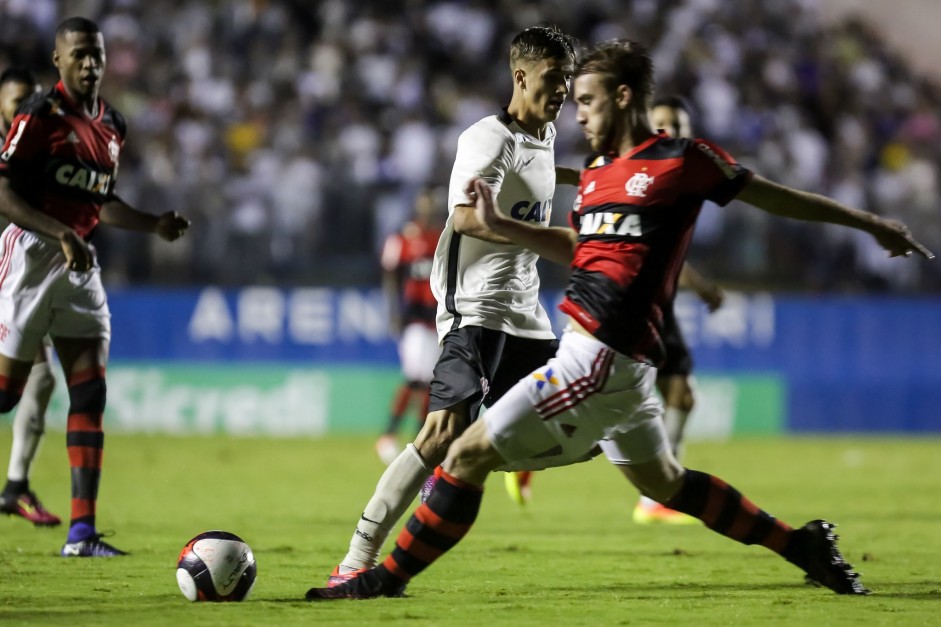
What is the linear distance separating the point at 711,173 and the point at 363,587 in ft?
7.22

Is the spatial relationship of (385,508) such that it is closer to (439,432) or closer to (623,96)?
(439,432)

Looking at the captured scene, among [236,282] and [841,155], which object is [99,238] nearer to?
[236,282]

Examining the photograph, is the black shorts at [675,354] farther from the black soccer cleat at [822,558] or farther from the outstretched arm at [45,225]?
the outstretched arm at [45,225]

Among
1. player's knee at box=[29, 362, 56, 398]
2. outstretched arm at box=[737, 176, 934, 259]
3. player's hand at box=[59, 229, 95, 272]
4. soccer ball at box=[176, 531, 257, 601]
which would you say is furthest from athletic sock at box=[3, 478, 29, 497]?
outstretched arm at box=[737, 176, 934, 259]

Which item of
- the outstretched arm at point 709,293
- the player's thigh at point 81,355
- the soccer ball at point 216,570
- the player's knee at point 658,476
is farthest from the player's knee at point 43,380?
the player's knee at point 658,476

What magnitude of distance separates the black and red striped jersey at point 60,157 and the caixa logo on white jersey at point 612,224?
3.15 meters

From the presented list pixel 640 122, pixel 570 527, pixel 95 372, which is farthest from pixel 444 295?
pixel 570 527

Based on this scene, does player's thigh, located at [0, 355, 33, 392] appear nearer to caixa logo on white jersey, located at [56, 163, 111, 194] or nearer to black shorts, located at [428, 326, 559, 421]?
caixa logo on white jersey, located at [56, 163, 111, 194]

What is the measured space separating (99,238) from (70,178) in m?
8.89

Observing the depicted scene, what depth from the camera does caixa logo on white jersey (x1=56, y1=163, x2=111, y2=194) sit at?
24.6 ft

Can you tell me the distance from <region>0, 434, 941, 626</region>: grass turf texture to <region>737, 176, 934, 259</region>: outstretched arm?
1.48 metres

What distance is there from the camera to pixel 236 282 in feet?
55.1

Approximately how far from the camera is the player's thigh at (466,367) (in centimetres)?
609

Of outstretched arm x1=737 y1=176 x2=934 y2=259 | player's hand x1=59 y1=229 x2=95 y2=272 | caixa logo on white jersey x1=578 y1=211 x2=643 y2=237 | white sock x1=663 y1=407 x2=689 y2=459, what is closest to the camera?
outstretched arm x1=737 y1=176 x2=934 y2=259
